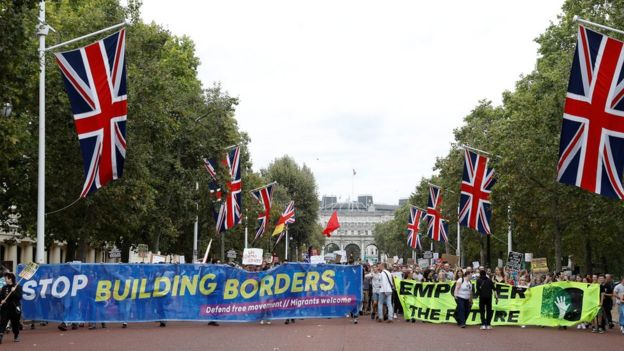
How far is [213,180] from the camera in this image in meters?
46.5

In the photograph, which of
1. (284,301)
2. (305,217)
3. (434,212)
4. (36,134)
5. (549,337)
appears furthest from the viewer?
(305,217)

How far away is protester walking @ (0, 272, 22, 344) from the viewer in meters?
21.2

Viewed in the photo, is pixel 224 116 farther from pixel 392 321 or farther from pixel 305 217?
pixel 305 217

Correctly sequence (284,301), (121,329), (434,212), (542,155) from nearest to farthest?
1. (121,329)
2. (284,301)
3. (542,155)
4. (434,212)

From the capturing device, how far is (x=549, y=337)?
874 inches

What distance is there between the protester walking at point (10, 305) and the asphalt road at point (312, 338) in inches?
15.1

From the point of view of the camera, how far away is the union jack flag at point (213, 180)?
4569cm

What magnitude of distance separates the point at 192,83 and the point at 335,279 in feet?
110

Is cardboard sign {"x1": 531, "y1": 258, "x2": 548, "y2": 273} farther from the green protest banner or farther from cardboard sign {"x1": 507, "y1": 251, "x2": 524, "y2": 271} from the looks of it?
the green protest banner

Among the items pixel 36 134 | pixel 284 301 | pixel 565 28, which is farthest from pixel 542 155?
pixel 36 134

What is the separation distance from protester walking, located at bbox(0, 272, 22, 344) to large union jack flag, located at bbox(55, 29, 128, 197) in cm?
270

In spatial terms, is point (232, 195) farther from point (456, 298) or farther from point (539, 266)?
point (456, 298)

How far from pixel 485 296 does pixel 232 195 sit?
23.3 m

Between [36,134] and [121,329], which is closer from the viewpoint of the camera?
[121,329]
